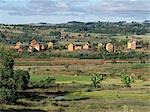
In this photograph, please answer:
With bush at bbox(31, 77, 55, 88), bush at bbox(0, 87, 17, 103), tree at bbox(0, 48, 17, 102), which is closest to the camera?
bush at bbox(0, 87, 17, 103)

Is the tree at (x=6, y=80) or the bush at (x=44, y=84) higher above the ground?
the tree at (x=6, y=80)

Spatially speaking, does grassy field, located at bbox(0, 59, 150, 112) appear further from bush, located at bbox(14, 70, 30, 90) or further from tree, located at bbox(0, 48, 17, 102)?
bush, located at bbox(14, 70, 30, 90)

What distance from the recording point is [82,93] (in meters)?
59.0

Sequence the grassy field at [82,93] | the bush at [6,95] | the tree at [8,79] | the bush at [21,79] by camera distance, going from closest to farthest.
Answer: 1. the grassy field at [82,93]
2. the bush at [6,95]
3. the tree at [8,79]
4. the bush at [21,79]

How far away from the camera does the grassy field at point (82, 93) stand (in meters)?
43.4

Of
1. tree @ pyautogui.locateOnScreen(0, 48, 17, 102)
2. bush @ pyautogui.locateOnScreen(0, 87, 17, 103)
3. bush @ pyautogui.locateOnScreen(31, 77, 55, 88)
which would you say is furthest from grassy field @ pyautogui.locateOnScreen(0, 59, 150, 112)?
bush @ pyautogui.locateOnScreen(31, 77, 55, 88)

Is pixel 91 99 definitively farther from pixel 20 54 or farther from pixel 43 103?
pixel 20 54

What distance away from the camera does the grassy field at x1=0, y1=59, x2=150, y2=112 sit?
142 ft

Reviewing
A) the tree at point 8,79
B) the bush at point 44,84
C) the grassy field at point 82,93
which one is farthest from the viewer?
the bush at point 44,84

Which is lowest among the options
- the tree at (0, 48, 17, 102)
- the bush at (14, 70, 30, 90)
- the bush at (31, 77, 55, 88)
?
the bush at (31, 77, 55, 88)

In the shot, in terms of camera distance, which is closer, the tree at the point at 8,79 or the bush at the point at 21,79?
the tree at the point at 8,79

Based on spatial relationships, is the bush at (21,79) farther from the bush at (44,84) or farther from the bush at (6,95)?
the bush at (6,95)

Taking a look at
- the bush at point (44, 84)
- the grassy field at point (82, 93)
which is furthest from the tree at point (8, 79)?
the bush at point (44, 84)

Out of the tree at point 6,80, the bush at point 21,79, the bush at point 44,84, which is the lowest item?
the bush at point 44,84
